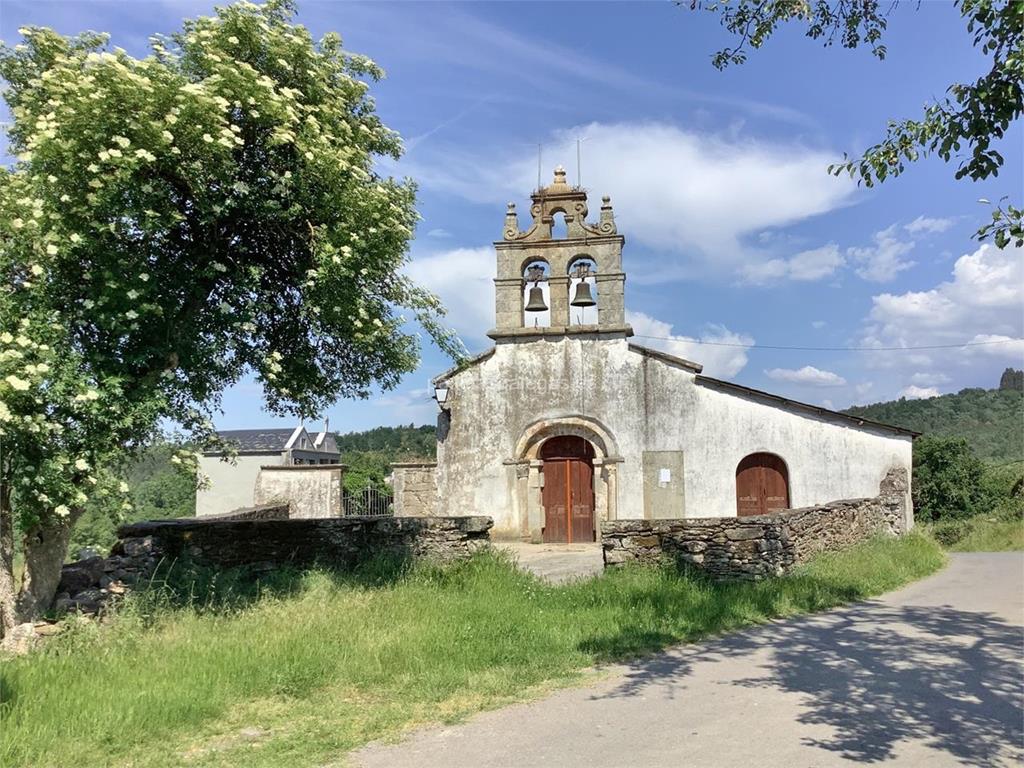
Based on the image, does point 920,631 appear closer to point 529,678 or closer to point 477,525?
point 529,678

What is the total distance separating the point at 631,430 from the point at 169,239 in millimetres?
11890

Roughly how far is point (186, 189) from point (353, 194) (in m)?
1.76

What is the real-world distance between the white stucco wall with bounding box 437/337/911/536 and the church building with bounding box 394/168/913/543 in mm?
26

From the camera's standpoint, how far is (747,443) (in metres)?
16.9

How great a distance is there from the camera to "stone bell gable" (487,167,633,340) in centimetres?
1767

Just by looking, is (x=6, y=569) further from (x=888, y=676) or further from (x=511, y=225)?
(x=511, y=225)

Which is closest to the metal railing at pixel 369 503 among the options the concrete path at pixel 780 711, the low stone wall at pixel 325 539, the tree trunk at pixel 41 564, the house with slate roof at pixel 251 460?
the house with slate roof at pixel 251 460

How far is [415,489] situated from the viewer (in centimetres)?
1828

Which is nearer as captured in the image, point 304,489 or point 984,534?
point 304,489

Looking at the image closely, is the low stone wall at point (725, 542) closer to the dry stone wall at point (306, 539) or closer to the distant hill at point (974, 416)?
the dry stone wall at point (306, 539)

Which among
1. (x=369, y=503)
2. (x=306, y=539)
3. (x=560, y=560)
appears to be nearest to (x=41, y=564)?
(x=306, y=539)

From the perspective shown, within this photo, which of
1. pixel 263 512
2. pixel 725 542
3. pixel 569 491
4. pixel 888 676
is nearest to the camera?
pixel 888 676

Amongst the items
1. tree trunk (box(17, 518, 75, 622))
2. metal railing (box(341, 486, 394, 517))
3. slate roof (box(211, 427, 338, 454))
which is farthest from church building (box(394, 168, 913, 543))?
slate roof (box(211, 427, 338, 454))

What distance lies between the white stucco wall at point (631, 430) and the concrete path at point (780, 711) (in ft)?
29.5
